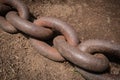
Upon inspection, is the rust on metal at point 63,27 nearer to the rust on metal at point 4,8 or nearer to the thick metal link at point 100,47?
the thick metal link at point 100,47

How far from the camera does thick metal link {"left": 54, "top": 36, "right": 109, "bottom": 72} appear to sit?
1.78m

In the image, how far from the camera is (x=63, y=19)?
2.31 m

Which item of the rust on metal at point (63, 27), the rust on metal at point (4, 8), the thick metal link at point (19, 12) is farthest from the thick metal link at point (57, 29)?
the rust on metal at point (4, 8)

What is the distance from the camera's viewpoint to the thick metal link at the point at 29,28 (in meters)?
1.94

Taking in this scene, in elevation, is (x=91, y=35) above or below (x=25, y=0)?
below

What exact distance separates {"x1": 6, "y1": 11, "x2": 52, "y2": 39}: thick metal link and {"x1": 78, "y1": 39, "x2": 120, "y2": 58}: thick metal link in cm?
29

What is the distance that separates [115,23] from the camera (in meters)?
2.35

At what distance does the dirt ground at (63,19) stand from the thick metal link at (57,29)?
5 cm

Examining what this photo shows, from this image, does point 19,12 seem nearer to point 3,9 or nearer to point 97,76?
point 3,9

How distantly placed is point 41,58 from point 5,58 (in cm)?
28

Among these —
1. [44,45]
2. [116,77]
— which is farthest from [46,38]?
[116,77]

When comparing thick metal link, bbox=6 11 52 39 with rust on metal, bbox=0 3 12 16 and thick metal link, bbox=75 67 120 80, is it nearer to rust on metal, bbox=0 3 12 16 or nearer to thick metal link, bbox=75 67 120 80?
rust on metal, bbox=0 3 12 16

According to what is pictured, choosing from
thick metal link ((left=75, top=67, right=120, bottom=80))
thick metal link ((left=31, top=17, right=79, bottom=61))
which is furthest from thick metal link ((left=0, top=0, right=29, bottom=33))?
thick metal link ((left=75, top=67, right=120, bottom=80))

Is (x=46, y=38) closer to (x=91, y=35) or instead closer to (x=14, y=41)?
(x=14, y=41)
